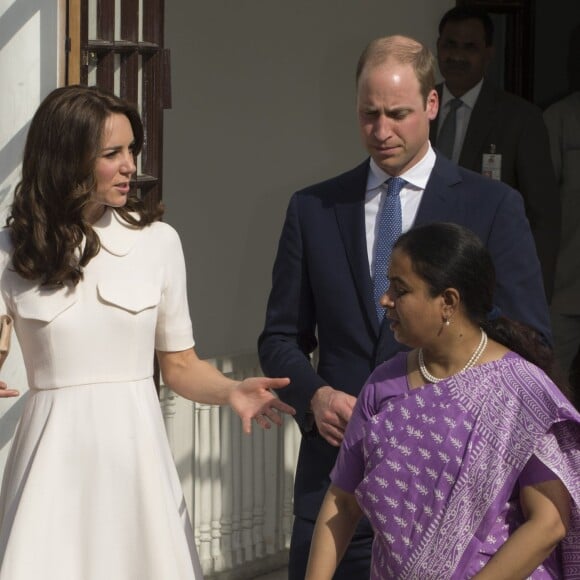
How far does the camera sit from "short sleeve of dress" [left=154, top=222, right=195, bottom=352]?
132 inches

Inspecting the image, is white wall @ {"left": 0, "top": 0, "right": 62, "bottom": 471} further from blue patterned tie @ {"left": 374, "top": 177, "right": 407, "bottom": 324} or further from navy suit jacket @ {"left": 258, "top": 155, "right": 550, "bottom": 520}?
blue patterned tie @ {"left": 374, "top": 177, "right": 407, "bottom": 324}

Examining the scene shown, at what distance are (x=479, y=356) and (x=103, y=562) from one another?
954 mm

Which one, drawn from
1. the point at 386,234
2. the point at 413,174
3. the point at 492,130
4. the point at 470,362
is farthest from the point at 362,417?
the point at 492,130

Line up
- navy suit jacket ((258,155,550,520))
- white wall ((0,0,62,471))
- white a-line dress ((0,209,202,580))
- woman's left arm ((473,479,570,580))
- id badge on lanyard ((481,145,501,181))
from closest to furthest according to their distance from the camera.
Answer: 1. woman's left arm ((473,479,570,580))
2. white a-line dress ((0,209,202,580))
3. navy suit jacket ((258,155,550,520))
4. white wall ((0,0,62,471))
5. id badge on lanyard ((481,145,501,181))

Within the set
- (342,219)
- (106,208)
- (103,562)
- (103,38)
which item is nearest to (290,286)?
(342,219)

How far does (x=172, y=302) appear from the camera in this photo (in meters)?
3.36

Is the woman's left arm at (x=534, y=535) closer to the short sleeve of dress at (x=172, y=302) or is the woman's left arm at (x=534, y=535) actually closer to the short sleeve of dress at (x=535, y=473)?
the short sleeve of dress at (x=535, y=473)

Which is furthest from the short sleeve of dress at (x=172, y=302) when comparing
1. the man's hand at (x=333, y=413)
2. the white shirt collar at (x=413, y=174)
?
the white shirt collar at (x=413, y=174)

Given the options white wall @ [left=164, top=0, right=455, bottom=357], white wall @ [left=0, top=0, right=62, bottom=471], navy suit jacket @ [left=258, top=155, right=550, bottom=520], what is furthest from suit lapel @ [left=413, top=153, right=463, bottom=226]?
white wall @ [left=164, top=0, right=455, bottom=357]

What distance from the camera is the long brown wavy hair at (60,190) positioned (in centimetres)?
319

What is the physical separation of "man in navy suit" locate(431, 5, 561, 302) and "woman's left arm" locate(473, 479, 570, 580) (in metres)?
2.78

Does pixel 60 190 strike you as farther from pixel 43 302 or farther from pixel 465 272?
pixel 465 272

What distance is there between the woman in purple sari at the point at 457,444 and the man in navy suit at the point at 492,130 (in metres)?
2.61

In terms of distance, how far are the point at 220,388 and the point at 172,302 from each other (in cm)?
22
